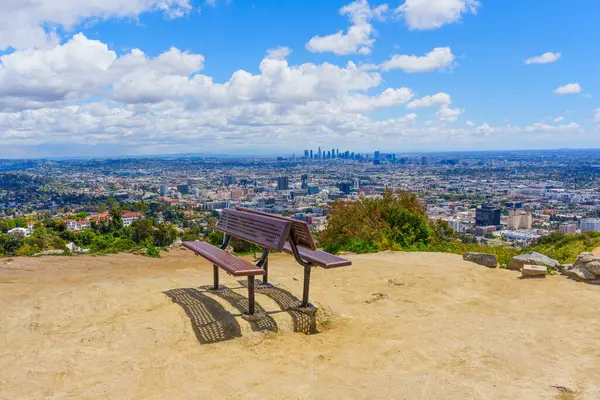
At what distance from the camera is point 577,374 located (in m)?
4.32

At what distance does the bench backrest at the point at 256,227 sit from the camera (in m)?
5.65

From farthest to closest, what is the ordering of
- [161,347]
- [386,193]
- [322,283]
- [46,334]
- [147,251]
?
[386,193] → [147,251] → [322,283] → [46,334] → [161,347]

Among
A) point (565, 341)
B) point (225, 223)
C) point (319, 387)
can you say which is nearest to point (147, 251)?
point (225, 223)

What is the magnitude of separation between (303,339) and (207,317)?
1.25 m

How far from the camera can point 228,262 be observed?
19.3 feet

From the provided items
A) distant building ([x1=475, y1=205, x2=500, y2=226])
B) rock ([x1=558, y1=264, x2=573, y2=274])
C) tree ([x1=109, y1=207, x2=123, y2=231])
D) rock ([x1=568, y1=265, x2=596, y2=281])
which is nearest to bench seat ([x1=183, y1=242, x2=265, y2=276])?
rock ([x1=568, y1=265, x2=596, y2=281])

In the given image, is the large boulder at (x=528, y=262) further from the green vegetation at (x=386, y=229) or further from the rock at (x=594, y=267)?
the green vegetation at (x=386, y=229)

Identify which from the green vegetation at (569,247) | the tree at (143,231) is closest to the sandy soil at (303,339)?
the green vegetation at (569,247)

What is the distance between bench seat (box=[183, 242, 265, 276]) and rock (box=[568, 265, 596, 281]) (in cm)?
590

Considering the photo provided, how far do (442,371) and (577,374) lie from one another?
1.28 metres

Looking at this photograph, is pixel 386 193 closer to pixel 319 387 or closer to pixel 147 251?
pixel 147 251

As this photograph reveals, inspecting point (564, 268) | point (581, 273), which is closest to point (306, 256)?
point (581, 273)

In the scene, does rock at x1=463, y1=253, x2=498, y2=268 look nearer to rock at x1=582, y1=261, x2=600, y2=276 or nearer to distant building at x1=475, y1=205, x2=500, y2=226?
rock at x1=582, y1=261, x2=600, y2=276

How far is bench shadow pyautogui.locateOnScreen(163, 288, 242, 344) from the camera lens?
16.8ft
